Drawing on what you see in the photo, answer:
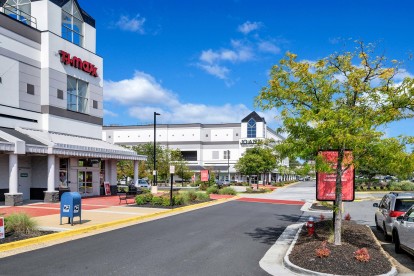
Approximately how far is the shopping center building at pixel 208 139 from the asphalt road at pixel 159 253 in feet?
228

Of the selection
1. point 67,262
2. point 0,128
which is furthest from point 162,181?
point 67,262

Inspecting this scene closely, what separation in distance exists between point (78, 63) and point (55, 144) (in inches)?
332

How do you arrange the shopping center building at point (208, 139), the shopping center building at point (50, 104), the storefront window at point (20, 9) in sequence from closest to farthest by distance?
the shopping center building at point (50, 104), the storefront window at point (20, 9), the shopping center building at point (208, 139)

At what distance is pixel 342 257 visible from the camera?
928 cm

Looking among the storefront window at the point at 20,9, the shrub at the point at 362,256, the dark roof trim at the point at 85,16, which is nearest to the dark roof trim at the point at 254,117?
the dark roof trim at the point at 85,16

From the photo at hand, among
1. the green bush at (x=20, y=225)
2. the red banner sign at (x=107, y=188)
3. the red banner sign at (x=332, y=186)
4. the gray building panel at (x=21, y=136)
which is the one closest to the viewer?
the red banner sign at (x=332, y=186)

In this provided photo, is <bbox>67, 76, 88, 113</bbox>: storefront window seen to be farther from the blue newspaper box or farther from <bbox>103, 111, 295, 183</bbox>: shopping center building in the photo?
<bbox>103, 111, 295, 183</bbox>: shopping center building

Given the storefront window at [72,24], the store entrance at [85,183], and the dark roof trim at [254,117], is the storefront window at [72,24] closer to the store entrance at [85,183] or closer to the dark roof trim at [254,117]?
the store entrance at [85,183]

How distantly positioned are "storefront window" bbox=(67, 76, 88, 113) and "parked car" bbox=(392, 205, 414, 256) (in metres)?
25.7

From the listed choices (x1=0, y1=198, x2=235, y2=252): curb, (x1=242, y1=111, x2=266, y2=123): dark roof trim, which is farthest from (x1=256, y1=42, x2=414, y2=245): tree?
(x1=242, y1=111, x2=266, y2=123): dark roof trim

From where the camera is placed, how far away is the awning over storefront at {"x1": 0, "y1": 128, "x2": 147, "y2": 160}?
906 inches

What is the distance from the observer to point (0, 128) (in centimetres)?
2412

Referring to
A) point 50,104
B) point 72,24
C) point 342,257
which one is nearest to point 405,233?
point 342,257

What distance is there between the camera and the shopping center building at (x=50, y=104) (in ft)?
82.0
